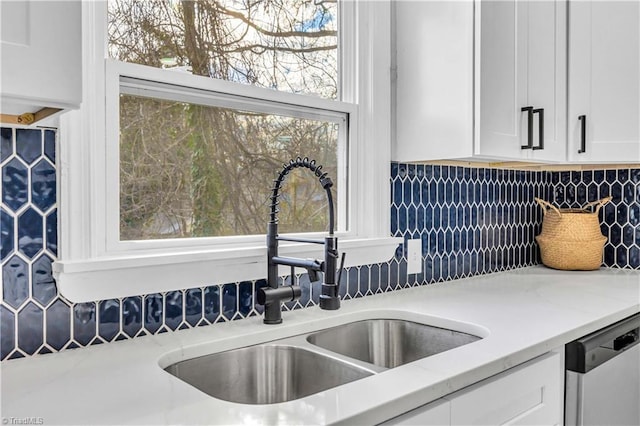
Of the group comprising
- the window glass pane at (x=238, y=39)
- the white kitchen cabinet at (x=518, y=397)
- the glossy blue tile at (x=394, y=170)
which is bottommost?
the white kitchen cabinet at (x=518, y=397)

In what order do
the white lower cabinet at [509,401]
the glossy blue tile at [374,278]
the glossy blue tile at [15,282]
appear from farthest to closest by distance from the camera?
the glossy blue tile at [374,278] < the glossy blue tile at [15,282] < the white lower cabinet at [509,401]

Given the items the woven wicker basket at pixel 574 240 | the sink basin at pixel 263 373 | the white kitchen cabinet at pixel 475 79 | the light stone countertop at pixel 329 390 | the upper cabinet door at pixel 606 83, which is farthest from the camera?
the woven wicker basket at pixel 574 240

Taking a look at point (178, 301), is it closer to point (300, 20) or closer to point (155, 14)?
point (155, 14)

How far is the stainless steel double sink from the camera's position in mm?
1183

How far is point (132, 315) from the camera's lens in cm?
126

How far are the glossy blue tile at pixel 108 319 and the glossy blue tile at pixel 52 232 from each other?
0.55 ft

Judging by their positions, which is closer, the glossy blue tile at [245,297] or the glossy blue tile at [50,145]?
the glossy blue tile at [50,145]

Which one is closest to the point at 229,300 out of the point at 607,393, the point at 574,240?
the point at 607,393

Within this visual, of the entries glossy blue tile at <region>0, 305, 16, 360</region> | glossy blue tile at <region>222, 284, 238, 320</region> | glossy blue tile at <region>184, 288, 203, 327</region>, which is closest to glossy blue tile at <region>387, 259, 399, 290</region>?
glossy blue tile at <region>222, 284, 238, 320</region>

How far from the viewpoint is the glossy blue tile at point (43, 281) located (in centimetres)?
113

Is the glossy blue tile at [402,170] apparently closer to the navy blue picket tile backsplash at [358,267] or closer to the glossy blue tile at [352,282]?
the navy blue picket tile backsplash at [358,267]

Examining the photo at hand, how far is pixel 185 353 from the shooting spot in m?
1.19

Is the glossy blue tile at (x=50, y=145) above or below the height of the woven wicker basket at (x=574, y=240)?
above

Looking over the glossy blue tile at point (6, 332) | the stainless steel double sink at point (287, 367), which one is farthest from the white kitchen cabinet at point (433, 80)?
the glossy blue tile at point (6, 332)
